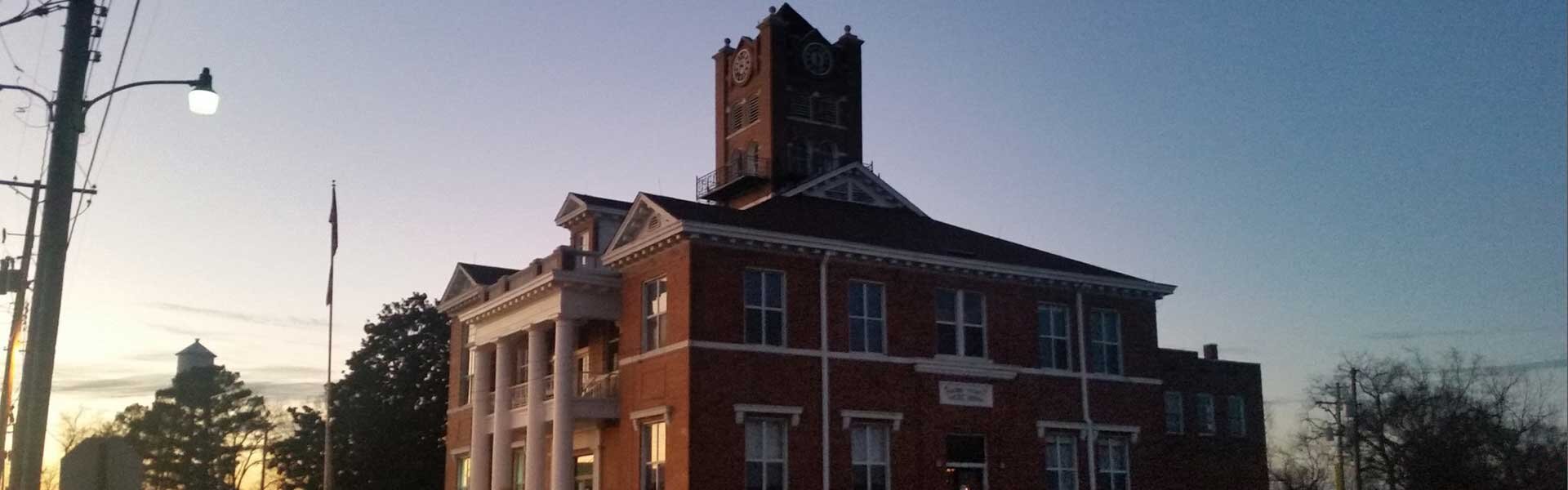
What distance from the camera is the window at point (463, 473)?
44.7 metres

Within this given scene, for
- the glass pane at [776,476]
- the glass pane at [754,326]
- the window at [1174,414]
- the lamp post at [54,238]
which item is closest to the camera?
the lamp post at [54,238]

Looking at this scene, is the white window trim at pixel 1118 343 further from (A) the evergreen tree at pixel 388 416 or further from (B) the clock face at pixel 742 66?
(A) the evergreen tree at pixel 388 416

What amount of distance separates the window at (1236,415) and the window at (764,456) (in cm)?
2966

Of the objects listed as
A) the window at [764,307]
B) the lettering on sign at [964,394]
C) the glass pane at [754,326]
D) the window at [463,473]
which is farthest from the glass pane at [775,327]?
the window at [463,473]

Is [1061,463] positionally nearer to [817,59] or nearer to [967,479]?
[967,479]

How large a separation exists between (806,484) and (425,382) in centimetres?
3069

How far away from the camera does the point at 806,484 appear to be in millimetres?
33781

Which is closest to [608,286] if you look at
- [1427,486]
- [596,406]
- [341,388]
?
[596,406]

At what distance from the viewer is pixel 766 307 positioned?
113 feet

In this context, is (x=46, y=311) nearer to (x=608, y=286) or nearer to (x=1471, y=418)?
(x=608, y=286)

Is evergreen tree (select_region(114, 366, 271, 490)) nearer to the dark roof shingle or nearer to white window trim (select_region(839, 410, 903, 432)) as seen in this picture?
the dark roof shingle

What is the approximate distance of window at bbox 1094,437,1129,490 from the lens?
39188mm

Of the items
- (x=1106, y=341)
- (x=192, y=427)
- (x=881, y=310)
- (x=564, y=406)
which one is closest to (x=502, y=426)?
(x=564, y=406)

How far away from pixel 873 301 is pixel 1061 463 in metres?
7.25
